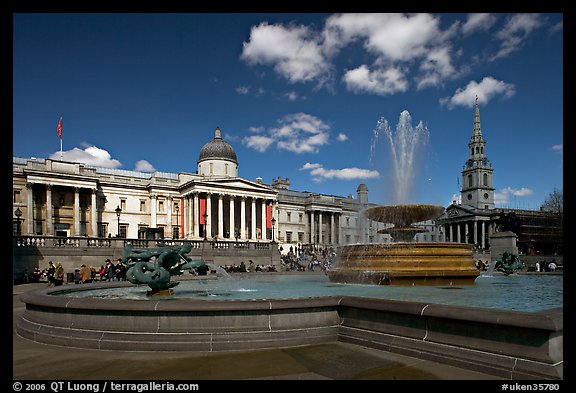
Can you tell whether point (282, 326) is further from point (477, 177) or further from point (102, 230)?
point (477, 177)

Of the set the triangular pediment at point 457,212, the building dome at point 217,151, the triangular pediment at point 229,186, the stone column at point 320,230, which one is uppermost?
the building dome at point 217,151

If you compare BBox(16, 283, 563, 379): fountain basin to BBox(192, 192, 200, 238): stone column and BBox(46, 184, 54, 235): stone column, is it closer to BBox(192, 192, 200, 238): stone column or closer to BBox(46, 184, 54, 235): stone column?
BBox(46, 184, 54, 235): stone column

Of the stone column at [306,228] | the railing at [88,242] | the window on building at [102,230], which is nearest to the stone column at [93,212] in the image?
the window on building at [102,230]

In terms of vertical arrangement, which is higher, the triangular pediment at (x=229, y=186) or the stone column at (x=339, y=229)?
the triangular pediment at (x=229, y=186)

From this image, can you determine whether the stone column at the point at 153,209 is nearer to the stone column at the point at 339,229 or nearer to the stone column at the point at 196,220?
the stone column at the point at 196,220

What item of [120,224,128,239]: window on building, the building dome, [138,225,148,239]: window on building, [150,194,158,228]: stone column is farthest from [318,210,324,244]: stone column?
[120,224,128,239]: window on building

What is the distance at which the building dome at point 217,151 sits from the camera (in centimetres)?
7694

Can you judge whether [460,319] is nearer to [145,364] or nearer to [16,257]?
[145,364]

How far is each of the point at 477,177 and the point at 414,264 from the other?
125581mm

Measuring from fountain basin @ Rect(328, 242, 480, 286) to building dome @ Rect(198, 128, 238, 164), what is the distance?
65.9 meters

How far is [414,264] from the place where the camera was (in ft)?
41.7

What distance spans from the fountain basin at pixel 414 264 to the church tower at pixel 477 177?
118m

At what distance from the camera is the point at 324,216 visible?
306 feet
